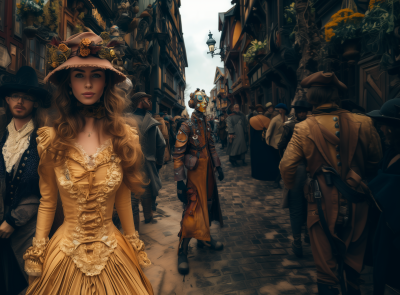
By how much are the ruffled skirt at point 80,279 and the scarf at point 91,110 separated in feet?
2.48

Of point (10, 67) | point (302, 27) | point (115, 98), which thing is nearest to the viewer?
point (115, 98)

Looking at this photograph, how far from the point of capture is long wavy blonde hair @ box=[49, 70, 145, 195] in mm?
1506

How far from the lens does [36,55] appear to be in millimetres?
5949

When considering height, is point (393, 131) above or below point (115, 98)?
below

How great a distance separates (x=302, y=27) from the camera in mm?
5477

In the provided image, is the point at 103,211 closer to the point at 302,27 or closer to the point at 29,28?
the point at 29,28

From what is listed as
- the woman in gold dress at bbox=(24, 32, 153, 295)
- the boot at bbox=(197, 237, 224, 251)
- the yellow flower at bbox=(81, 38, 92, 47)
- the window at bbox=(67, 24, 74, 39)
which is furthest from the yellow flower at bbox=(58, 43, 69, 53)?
the window at bbox=(67, 24, 74, 39)

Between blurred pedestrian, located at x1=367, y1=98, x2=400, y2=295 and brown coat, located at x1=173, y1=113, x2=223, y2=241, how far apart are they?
1968 mm

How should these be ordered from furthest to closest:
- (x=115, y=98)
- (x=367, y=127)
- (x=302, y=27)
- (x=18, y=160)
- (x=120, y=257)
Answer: (x=302, y=27) < (x=367, y=127) < (x=18, y=160) < (x=115, y=98) < (x=120, y=257)

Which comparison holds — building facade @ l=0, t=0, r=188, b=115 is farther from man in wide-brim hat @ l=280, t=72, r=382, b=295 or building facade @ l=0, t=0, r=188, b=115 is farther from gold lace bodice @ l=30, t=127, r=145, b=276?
man in wide-brim hat @ l=280, t=72, r=382, b=295

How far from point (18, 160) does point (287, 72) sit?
9.45 m

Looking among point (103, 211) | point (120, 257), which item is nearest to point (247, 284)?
point (120, 257)

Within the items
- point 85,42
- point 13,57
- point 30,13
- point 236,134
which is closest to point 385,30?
point 85,42

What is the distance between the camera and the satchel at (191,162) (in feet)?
10.9
